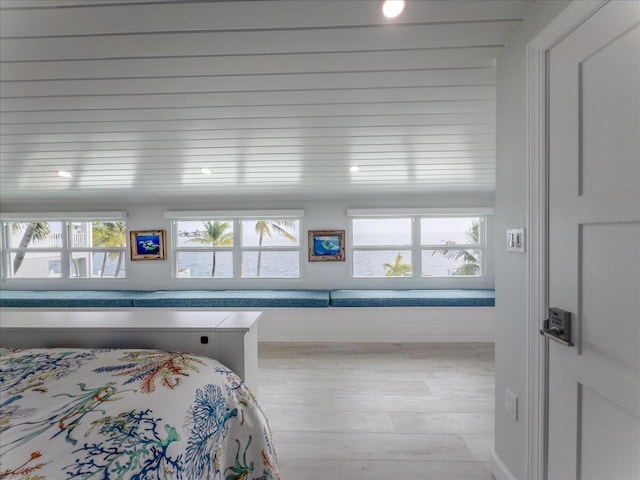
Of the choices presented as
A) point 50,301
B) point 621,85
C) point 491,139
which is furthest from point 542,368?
point 50,301

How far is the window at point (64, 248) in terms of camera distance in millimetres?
4578

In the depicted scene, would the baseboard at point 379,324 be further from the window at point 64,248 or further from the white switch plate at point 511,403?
the window at point 64,248

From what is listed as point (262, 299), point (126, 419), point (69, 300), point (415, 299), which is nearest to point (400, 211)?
point (415, 299)

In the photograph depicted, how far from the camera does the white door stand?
875mm

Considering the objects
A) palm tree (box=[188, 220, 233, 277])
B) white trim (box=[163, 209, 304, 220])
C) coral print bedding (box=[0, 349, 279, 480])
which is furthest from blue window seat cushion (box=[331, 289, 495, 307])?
coral print bedding (box=[0, 349, 279, 480])

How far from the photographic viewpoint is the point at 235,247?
4.55 m

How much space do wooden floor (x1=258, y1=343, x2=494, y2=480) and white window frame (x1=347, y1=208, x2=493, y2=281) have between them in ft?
3.90

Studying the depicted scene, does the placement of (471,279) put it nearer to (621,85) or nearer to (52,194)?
(621,85)

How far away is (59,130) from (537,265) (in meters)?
2.95

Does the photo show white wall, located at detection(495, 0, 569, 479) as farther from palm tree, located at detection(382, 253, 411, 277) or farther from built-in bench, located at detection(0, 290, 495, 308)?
palm tree, located at detection(382, 253, 411, 277)

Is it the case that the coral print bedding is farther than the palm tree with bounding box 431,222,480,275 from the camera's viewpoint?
No

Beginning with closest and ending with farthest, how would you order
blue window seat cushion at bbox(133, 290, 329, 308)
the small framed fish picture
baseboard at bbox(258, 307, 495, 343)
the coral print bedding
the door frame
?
the coral print bedding < the door frame < baseboard at bbox(258, 307, 495, 343) < blue window seat cushion at bbox(133, 290, 329, 308) < the small framed fish picture

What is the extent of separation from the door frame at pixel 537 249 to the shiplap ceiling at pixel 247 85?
29cm

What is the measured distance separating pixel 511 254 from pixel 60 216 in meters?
5.58
